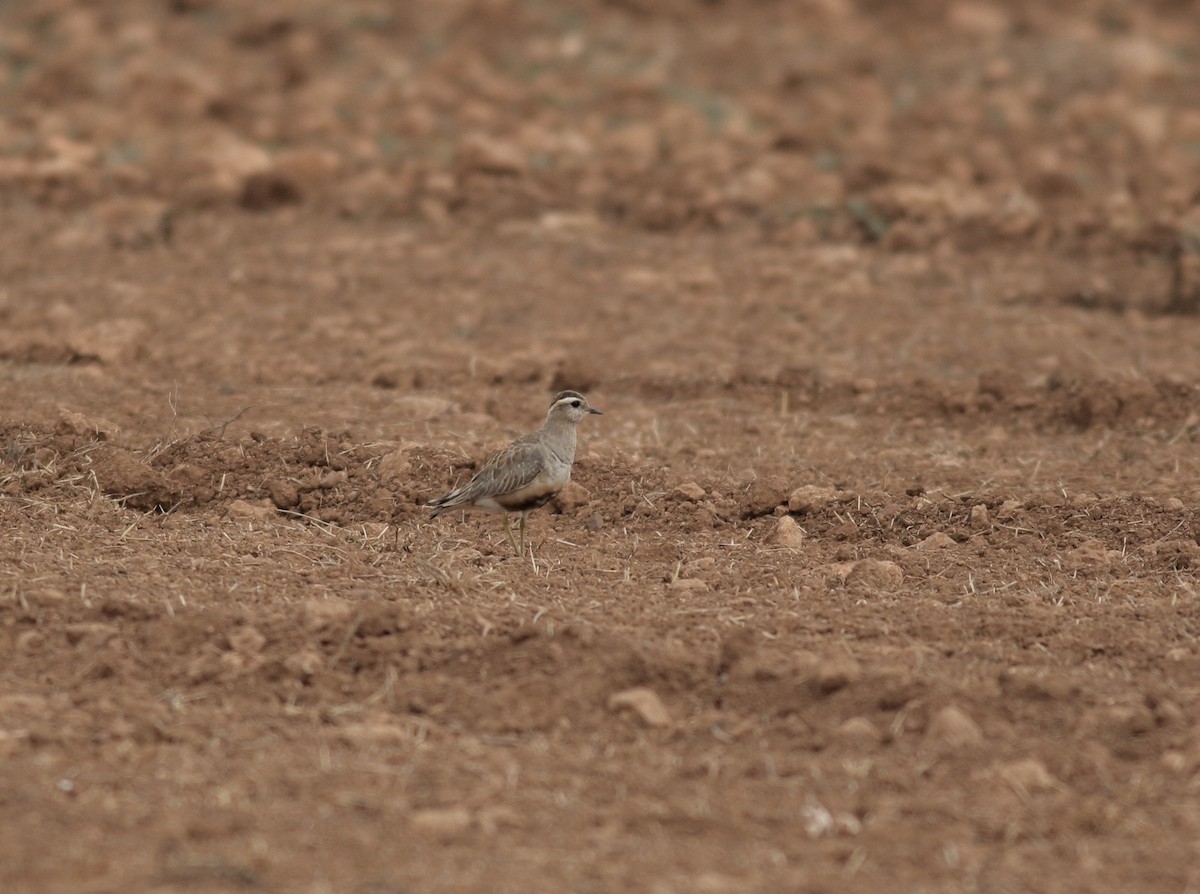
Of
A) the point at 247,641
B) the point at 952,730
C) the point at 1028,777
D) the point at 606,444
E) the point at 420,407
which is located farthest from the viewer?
the point at 420,407

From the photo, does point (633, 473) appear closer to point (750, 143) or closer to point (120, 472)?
point (120, 472)

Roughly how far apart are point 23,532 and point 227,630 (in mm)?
1947

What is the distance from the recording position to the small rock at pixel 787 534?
8.73 meters

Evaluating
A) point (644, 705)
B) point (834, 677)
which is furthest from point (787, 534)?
point (644, 705)

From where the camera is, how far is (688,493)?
921 cm

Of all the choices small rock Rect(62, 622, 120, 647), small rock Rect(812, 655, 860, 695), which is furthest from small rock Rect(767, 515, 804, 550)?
small rock Rect(62, 622, 120, 647)

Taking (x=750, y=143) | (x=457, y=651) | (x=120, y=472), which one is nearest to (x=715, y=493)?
(x=457, y=651)

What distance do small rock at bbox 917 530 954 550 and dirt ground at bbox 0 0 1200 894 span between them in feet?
0.34

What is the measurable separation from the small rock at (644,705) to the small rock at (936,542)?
2604 millimetres

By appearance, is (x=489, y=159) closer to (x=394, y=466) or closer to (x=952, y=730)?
(x=394, y=466)

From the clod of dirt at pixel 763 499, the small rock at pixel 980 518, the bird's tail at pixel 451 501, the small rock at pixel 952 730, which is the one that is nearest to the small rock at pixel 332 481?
the bird's tail at pixel 451 501

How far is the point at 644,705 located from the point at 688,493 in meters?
2.87

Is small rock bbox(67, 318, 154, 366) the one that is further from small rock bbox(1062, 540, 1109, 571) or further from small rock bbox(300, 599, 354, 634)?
small rock bbox(1062, 540, 1109, 571)

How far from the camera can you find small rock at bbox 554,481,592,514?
30.4 feet
